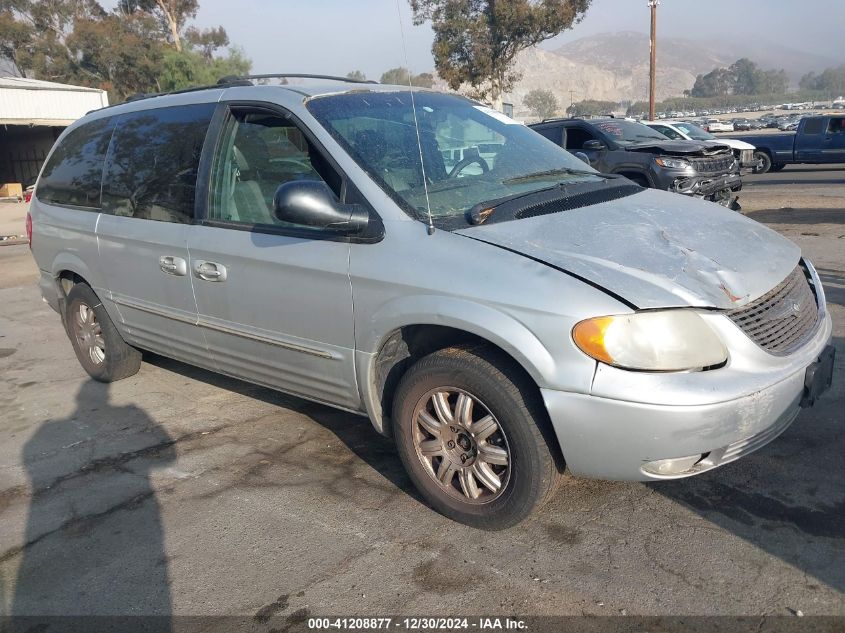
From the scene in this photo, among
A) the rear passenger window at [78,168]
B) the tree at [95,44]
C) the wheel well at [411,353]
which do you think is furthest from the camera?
the tree at [95,44]

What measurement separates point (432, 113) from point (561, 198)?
95 cm

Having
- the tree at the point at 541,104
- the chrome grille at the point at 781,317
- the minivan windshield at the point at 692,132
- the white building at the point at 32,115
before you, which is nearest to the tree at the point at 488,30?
the minivan windshield at the point at 692,132

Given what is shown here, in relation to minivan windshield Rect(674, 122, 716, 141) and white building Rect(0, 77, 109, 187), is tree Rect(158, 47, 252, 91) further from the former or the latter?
minivan windshield Rect(674, 122, 716, 141)

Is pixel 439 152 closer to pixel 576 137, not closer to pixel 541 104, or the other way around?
pixel 576 137

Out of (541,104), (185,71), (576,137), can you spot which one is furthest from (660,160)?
(541,104)

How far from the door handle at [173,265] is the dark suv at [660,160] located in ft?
25.5

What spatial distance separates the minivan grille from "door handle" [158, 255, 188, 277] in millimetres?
8554

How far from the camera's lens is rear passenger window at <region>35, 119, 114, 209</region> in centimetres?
491

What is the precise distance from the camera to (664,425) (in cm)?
263

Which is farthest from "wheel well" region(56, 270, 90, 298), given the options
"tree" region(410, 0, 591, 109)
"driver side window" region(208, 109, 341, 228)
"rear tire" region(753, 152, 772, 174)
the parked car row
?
"tree" region(410, 0, 591, 109)

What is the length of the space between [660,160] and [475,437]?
8.71m

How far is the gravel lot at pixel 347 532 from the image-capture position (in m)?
2.76

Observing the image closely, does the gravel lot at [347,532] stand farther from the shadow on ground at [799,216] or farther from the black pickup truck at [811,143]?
the black pickup truck at [811,143]

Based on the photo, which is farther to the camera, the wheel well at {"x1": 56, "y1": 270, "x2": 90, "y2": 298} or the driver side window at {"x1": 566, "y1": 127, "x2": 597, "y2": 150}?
the driver side window at {"x1": 566, "y1": 127, "x2": 597, "y2": 150}
